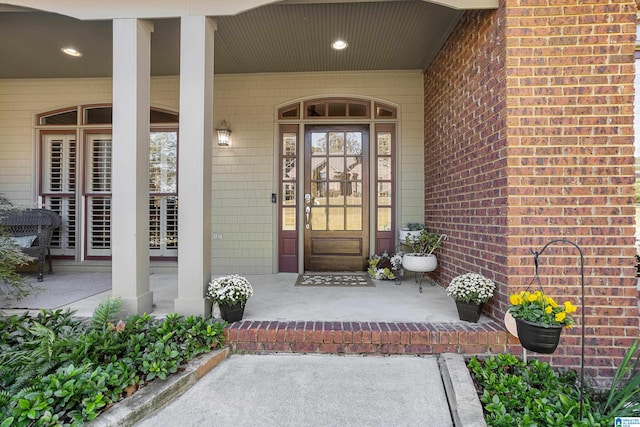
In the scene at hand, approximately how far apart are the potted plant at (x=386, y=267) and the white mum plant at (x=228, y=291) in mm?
2134

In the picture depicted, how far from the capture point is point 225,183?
4.74 meters

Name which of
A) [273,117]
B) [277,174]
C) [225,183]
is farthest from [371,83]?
[225,183]

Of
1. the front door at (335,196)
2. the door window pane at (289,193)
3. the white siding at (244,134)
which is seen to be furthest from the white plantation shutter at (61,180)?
the front door at (335,196)

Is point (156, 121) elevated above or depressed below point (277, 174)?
above

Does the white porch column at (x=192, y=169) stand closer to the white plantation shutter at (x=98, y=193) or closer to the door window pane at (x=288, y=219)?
the door window pane at (x=288, y=219)

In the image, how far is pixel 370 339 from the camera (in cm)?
248

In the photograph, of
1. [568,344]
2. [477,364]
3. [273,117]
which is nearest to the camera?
[477,364]

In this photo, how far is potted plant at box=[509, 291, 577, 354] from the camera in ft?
6.55

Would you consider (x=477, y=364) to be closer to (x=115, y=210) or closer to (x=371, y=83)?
(x=115, y=210)

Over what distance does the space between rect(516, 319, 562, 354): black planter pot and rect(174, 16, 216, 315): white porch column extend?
2371 mm

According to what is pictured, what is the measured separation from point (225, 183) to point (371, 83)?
2.53 m

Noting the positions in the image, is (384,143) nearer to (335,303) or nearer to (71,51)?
(335,303)

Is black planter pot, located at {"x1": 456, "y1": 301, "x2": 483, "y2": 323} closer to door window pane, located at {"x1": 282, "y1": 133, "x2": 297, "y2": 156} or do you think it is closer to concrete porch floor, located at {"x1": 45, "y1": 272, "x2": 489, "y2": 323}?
concrete porch floor, located at {"x1": 45, "y1": 272, "x2": 489, "y2": 323}

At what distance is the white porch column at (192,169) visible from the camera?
2.72 m
